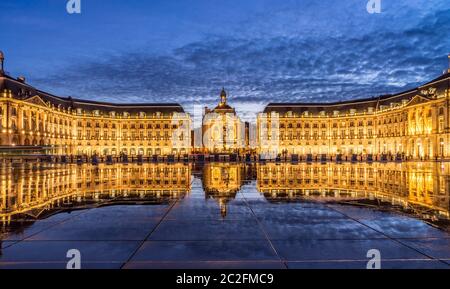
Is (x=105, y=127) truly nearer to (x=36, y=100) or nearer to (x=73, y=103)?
(x=73, y=103)

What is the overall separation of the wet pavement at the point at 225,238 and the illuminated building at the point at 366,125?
66.7 meters

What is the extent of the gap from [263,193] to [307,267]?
7.06 metres

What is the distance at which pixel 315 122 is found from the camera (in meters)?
116

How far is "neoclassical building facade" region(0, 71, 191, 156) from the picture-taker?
83375 millimetres

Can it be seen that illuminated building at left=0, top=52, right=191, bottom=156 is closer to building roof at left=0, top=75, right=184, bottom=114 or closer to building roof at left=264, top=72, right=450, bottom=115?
building roof at left=0, top=75, right=184, bottom=114

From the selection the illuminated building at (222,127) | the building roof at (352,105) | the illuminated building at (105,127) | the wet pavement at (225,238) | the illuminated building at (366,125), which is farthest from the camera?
the illuminated building at (222,127)

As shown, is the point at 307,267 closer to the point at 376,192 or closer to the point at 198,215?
the point at 198,215

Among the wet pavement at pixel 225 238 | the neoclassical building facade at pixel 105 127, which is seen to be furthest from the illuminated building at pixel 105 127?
the wet pavement at pixel 225 238

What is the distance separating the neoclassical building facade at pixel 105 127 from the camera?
83.4 metres

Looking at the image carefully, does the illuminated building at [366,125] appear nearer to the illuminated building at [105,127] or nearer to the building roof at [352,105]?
the building roof at [352,105]

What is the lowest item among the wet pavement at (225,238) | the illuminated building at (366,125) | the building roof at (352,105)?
the wet pavement at (225,238)

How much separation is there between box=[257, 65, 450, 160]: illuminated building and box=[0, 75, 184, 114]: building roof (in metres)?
A: 34.7

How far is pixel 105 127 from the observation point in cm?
11162

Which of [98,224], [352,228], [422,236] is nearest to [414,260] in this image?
[422,236]
